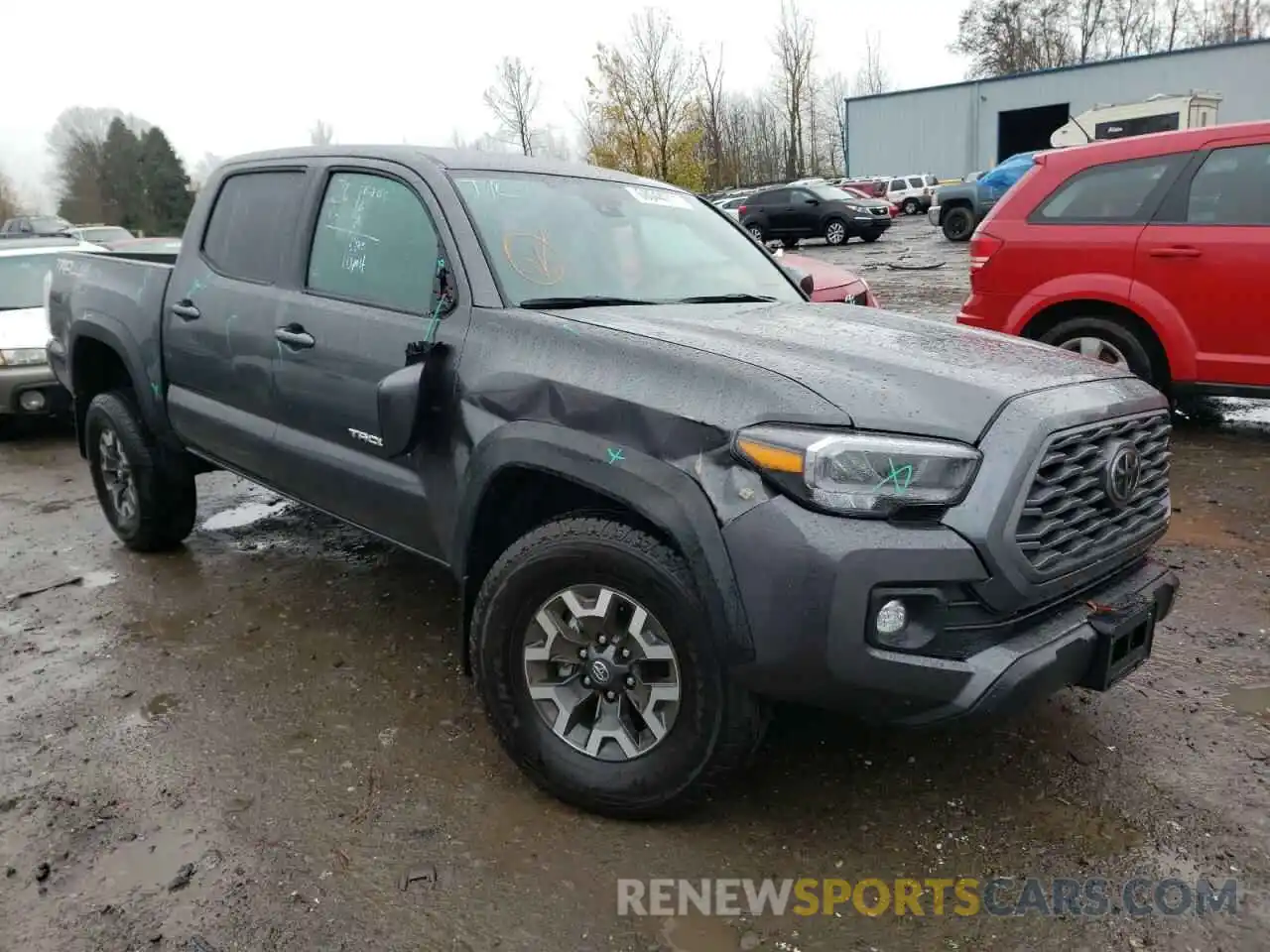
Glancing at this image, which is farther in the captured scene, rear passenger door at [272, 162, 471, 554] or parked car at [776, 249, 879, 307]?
parked car at [776, 249, 879, 307]

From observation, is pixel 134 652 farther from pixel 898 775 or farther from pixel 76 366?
pixel 898 775

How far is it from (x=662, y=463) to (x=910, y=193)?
124 ft

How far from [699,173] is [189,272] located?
26353mm

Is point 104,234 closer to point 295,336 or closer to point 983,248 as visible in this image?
point 983,248

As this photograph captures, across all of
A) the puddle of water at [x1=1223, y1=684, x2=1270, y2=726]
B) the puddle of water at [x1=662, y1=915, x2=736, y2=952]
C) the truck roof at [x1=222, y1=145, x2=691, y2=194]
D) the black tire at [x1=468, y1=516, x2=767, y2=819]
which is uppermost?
the truck roof at [x1=222, y1=145, x2=691, y2=194]

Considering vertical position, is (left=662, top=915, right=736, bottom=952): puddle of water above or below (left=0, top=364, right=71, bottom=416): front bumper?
below

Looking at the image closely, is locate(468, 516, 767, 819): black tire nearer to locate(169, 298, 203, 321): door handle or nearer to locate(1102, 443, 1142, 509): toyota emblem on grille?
locate(1102, 443, 1142, 509): toyota emblem on grille

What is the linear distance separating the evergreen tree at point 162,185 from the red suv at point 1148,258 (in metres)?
69.6

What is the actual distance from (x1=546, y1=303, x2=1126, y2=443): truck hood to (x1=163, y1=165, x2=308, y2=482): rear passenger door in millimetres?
1494

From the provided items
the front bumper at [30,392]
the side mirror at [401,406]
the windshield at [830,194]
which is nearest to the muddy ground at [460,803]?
the side mirror at [401,406]

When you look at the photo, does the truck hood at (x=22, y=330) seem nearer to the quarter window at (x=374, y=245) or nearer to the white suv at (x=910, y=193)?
the quarter window at (x=374, y=245)

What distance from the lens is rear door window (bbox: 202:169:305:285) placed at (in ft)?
12.4

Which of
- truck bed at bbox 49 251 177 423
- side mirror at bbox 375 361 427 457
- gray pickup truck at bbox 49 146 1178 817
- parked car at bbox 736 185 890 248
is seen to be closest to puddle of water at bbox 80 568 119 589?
truck bed at bbox 49 251 177 423

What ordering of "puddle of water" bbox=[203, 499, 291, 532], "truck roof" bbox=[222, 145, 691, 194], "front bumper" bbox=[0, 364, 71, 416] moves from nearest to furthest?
"truck roof" bbox=[222, 145, 691, 194]
"puddle of water" bbox=[203, 499, 291, 532]
"front bumper" bbox=[0, 364, 71, 416]
